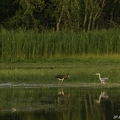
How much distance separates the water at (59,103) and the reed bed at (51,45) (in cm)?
1178

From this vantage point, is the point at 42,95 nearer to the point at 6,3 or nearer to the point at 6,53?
the point at 6,53

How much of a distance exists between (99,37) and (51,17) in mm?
8022

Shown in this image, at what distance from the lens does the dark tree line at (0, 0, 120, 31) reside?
115ft

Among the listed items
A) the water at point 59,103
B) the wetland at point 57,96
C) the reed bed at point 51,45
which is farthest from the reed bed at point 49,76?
the reed bed at point 51,45

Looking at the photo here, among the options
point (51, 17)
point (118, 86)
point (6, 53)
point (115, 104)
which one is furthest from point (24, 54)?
point (115, 104)

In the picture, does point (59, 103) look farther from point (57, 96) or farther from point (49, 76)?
point (49, 76)

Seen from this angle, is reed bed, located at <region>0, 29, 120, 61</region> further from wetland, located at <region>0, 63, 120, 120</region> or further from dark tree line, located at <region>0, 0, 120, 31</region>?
wetland, located at <region>0, 63, 120, 120</region>

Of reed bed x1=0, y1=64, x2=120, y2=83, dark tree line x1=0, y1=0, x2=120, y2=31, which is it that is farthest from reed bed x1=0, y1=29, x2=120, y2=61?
reed bed x1=0, y1=64, x2=120, y2=83

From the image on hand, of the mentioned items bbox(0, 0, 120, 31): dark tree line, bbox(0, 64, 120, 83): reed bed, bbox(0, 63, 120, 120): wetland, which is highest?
bbox(0, 0, 120, 31): dark tree line

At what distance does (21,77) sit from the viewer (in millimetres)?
21188

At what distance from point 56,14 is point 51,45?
629 centimetres

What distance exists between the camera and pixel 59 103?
15.0 m

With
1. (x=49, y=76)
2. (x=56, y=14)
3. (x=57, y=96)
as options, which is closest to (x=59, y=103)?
(x=57, y=96)

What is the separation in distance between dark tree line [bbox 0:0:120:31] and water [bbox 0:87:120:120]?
650 inches
